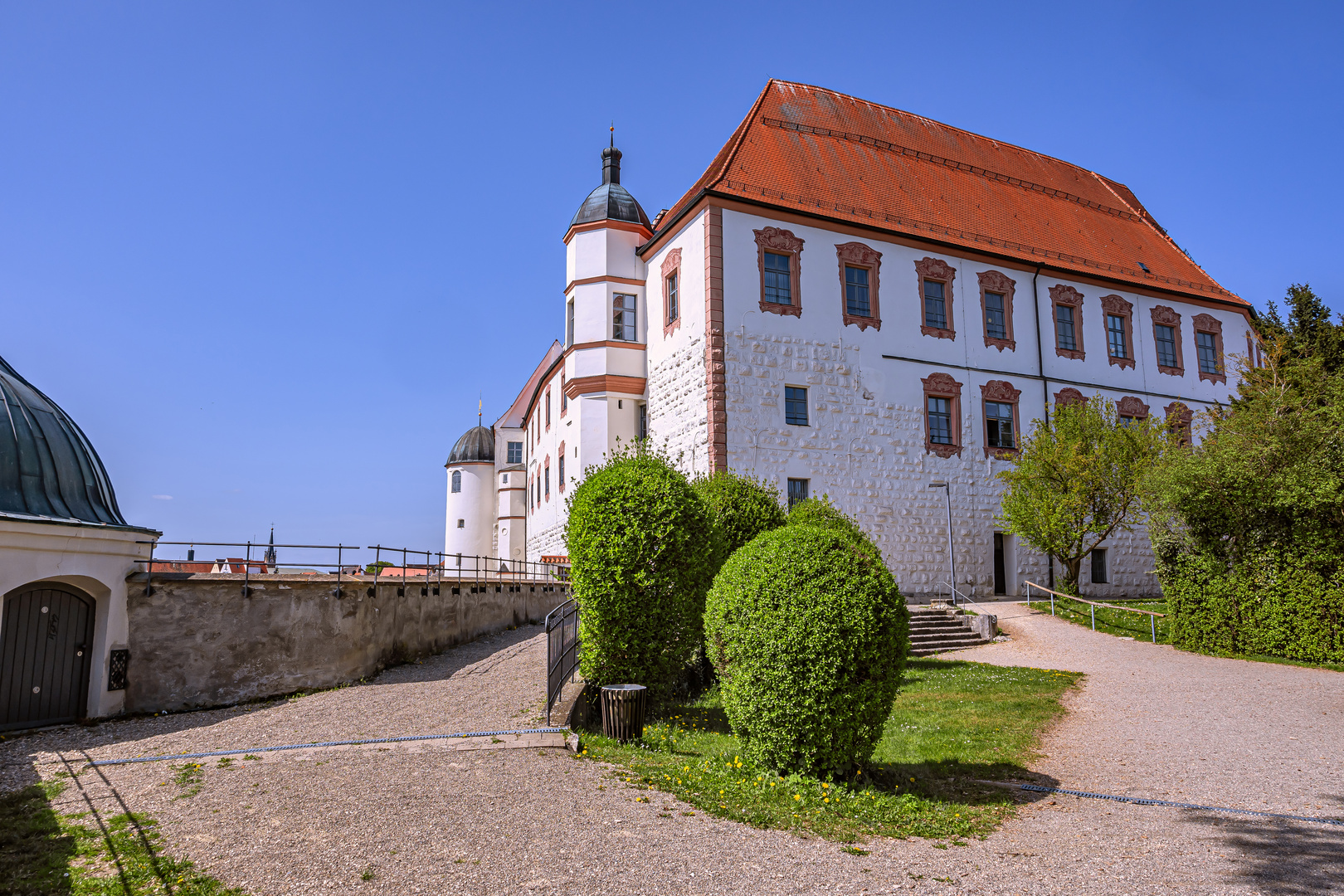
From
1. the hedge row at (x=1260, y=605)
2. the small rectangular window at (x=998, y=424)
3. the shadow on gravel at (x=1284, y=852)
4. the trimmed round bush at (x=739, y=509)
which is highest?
the small rectangular window at (x=998, y=424)

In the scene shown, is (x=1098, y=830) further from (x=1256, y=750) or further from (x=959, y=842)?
(x=1256, y=750)

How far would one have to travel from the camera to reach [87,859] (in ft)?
20.1

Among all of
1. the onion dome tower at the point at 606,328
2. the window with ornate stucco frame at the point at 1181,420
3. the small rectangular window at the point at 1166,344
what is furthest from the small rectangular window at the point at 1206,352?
the onion dome tower at the point at 606,328

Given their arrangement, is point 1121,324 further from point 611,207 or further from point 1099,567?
point 611,207

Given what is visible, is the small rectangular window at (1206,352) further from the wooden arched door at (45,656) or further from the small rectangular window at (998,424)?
the wooden arched door at (45,656)

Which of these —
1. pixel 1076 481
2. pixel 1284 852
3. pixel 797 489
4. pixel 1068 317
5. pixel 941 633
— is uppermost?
pixel 1068 317

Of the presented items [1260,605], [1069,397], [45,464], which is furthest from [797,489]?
[45,464]

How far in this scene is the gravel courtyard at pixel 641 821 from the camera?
18.9 feet

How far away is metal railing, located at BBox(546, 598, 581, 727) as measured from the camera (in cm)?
1141

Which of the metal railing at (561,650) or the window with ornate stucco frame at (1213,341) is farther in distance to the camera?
the window with ornate stucco frame at (1213,341)

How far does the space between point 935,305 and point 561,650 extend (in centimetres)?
1884

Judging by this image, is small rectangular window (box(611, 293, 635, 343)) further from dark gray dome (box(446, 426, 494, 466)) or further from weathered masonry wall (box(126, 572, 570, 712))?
dark gray dome (box(446, 426, 494, 466))

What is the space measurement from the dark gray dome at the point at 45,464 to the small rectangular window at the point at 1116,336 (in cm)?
2910

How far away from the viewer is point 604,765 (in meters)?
8.84
